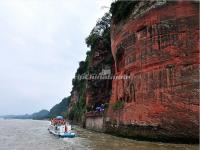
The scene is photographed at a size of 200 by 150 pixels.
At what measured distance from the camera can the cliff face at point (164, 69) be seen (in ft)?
69.9

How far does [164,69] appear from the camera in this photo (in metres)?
23.0

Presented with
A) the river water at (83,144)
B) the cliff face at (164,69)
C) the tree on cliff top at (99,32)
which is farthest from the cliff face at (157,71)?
the tree on cliff top at (99,32)

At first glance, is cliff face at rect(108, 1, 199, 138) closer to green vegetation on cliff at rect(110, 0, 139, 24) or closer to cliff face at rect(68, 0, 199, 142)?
cliff face at rect(68, 0, 199, 142)

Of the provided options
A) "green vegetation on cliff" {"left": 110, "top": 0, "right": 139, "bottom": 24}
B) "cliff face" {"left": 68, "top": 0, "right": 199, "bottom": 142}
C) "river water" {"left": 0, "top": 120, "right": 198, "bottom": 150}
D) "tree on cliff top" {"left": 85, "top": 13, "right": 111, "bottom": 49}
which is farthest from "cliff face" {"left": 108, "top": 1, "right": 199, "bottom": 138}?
"tree on cliff top" {"left": 85, "top": 13, "right": 111, "bottom": 49}

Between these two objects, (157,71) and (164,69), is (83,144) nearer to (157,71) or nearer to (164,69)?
(157,71)

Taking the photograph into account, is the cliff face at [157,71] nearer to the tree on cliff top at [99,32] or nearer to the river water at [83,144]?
the river water at [83,144]

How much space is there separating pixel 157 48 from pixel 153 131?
238 inches

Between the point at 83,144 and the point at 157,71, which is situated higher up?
the point at 157,71

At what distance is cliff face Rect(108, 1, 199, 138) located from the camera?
21.3m

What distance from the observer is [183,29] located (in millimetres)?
22562

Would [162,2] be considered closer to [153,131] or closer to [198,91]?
[198,91]

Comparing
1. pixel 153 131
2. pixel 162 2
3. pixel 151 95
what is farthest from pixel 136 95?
pixel 162 2

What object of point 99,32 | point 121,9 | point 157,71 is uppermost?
point 99,32

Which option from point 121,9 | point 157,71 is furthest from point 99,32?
point 157,71
